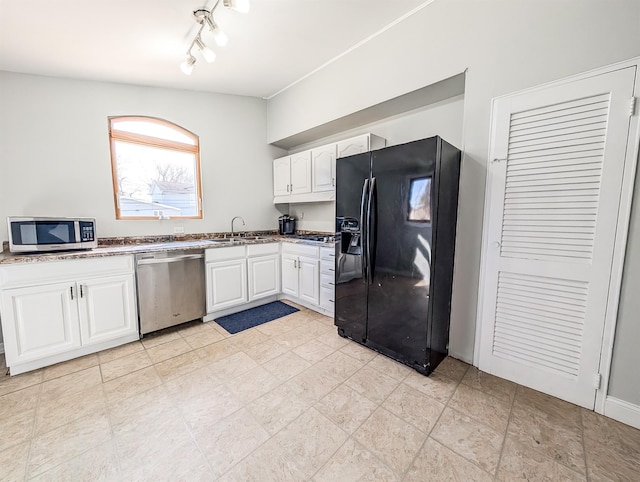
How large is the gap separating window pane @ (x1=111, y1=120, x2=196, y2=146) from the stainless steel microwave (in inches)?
48.4

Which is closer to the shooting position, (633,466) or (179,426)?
(633,466)

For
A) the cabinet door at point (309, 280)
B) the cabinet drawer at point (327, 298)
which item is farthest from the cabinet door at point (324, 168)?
the cabinet drawer at point (327, 298)

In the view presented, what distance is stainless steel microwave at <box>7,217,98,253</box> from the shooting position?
6.59 ft

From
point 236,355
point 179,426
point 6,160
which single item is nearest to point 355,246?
point 236,355

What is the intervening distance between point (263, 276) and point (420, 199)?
2246mm

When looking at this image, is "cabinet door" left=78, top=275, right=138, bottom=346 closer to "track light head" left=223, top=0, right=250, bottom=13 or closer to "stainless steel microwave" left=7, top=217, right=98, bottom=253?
"stainless steel microwave" left=7, top=217, right=98, bottom=253

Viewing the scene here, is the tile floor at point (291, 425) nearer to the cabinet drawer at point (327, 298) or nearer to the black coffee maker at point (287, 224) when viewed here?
the cabinet drawer at point (327, 298)

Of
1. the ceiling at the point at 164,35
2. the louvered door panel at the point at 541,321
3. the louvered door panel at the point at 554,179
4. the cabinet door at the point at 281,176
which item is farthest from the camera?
the cabinet door at the point at 281,176

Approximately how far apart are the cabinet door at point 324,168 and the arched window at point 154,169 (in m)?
1.56

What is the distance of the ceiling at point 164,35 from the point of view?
183cm

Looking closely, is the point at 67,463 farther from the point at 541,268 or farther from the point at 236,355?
the point at 541,268

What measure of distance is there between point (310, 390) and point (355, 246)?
48.4 inches

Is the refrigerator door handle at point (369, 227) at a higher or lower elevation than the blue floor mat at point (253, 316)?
higher

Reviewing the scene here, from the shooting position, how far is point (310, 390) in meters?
1.80
